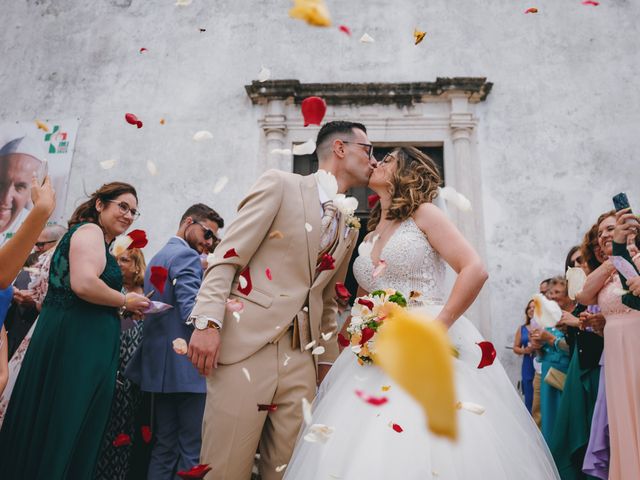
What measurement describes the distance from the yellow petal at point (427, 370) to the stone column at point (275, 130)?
552cm

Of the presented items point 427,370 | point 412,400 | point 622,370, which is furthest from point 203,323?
point 622,370

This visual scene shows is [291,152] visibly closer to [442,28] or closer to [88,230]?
[442,28]

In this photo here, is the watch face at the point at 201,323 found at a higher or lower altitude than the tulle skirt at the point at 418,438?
higher

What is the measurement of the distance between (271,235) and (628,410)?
226 centimetres

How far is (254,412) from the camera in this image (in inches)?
79.1

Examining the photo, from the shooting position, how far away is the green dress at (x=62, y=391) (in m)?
2.36

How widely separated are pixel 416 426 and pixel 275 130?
5.13m

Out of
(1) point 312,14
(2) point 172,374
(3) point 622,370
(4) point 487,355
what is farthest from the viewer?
(2) point 172,374

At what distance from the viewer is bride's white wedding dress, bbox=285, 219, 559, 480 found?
165 centimetres

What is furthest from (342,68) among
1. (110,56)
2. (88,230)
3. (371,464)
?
(371,464)

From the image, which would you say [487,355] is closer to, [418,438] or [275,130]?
[418,438]

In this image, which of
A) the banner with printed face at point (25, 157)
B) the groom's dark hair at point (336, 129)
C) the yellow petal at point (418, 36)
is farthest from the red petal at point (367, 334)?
the banner with printed face at point (25, 157)

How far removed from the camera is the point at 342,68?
6.63 meters

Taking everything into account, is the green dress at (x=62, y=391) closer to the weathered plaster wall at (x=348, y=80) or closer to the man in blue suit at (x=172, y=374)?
the man in blue suit at (x=172, y=374)
